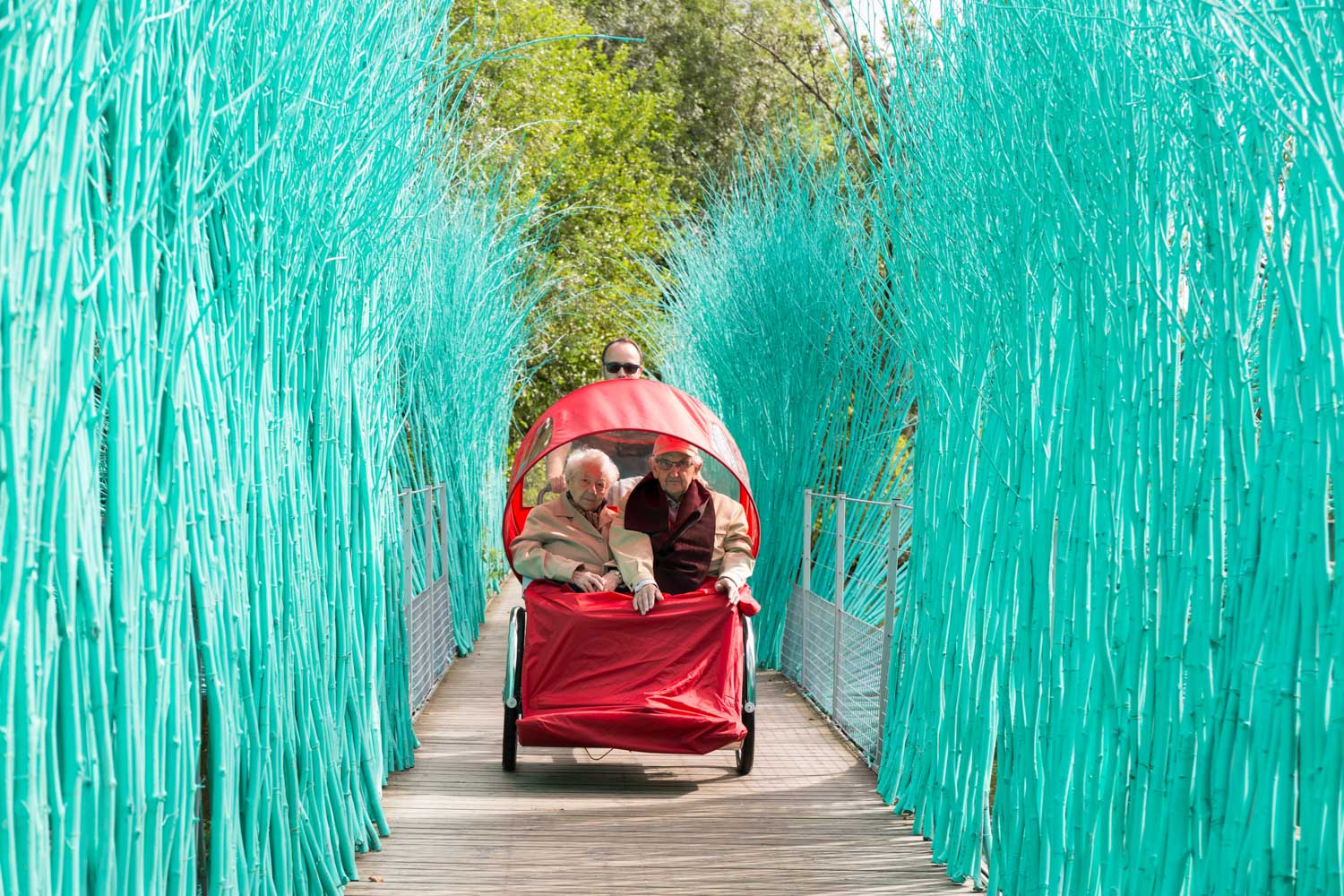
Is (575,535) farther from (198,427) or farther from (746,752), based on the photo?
(198,427)

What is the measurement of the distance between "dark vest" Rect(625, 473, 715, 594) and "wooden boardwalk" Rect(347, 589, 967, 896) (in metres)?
0.72

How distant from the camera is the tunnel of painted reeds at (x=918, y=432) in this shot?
1886mm

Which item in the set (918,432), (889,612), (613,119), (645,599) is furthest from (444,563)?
(613,119)

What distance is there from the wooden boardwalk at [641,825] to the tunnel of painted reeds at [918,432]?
173mm

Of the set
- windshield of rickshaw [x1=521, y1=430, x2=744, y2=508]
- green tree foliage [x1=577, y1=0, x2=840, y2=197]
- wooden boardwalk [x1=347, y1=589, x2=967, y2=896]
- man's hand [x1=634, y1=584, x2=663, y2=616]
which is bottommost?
wooden boardwalk [x1=347, y1=589, x2=967, y2=896]

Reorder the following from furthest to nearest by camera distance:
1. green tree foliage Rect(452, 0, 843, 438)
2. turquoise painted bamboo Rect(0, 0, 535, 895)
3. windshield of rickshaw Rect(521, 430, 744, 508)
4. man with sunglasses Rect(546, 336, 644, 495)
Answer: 1. green tree foliage Rect(452, 0, 843, 438)
2. man with sunglasses Rect(546, 336, 644, 495)
3. windshield of rickshaw Rect(521, 430, 744, 508)
4. turquoise painted bamboo Rect(0, 0, 535, 895)

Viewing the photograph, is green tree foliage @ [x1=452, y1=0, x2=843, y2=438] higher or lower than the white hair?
higher

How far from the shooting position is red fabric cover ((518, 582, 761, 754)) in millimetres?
4547

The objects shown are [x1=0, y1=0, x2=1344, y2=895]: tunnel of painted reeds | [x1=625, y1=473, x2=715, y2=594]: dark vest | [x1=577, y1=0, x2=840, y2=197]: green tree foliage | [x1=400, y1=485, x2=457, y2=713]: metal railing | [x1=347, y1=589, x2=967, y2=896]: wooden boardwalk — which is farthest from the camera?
[x1=577, y1=0, x2=840, y2=197]: green tree foliage

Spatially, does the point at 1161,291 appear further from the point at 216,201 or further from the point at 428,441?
the point at 428,441

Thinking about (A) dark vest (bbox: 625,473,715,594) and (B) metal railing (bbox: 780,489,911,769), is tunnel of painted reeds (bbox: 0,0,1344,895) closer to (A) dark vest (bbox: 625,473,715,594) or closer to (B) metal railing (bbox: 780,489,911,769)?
(B) metal railing (bbox: 780,489,911,769)

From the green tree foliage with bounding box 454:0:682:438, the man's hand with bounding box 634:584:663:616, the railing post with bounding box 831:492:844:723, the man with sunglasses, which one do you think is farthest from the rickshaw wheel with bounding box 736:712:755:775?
the green tree foliage with bounding box 454:0:682:438

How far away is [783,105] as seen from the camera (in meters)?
21.7

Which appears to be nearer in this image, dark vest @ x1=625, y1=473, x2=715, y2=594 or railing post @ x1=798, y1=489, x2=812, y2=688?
dark vest @ x1=625, y1=473, x2=715, y2=594
